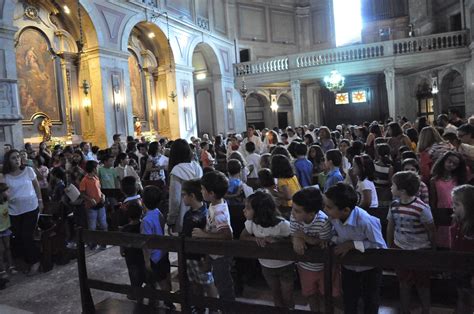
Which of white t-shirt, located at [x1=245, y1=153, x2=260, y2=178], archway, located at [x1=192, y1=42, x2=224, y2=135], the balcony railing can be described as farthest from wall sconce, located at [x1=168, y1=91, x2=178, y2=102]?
white t-shirt, located at [x1=245, y1=153, x2=260, y2=178]

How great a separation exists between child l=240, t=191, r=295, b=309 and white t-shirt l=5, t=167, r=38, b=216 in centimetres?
356

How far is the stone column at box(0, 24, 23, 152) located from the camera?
397 inches

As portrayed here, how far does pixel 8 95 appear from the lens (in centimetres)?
1020

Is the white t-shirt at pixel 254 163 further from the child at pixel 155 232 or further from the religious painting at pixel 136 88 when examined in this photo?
the religious painting at pixel 136 88

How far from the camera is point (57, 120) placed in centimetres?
1404

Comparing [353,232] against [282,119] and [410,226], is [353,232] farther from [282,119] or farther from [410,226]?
[282,119]

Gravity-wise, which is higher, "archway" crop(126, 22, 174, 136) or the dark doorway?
"archway" crop(126, 22, 174, 136)

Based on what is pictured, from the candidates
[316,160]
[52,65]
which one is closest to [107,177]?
[316,160]

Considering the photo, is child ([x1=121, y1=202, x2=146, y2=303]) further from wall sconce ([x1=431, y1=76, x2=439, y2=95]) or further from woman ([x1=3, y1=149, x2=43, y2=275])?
wall sconce ([x1=431, y1=76, x2=439, y2=95])

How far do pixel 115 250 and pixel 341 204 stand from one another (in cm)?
468

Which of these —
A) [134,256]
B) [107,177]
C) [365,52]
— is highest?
[365,52]

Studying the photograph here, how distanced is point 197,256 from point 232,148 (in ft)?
21.3

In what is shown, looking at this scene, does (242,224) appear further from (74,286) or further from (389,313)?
(74,286)

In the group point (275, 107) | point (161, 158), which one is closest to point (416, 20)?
point (275, 107)
